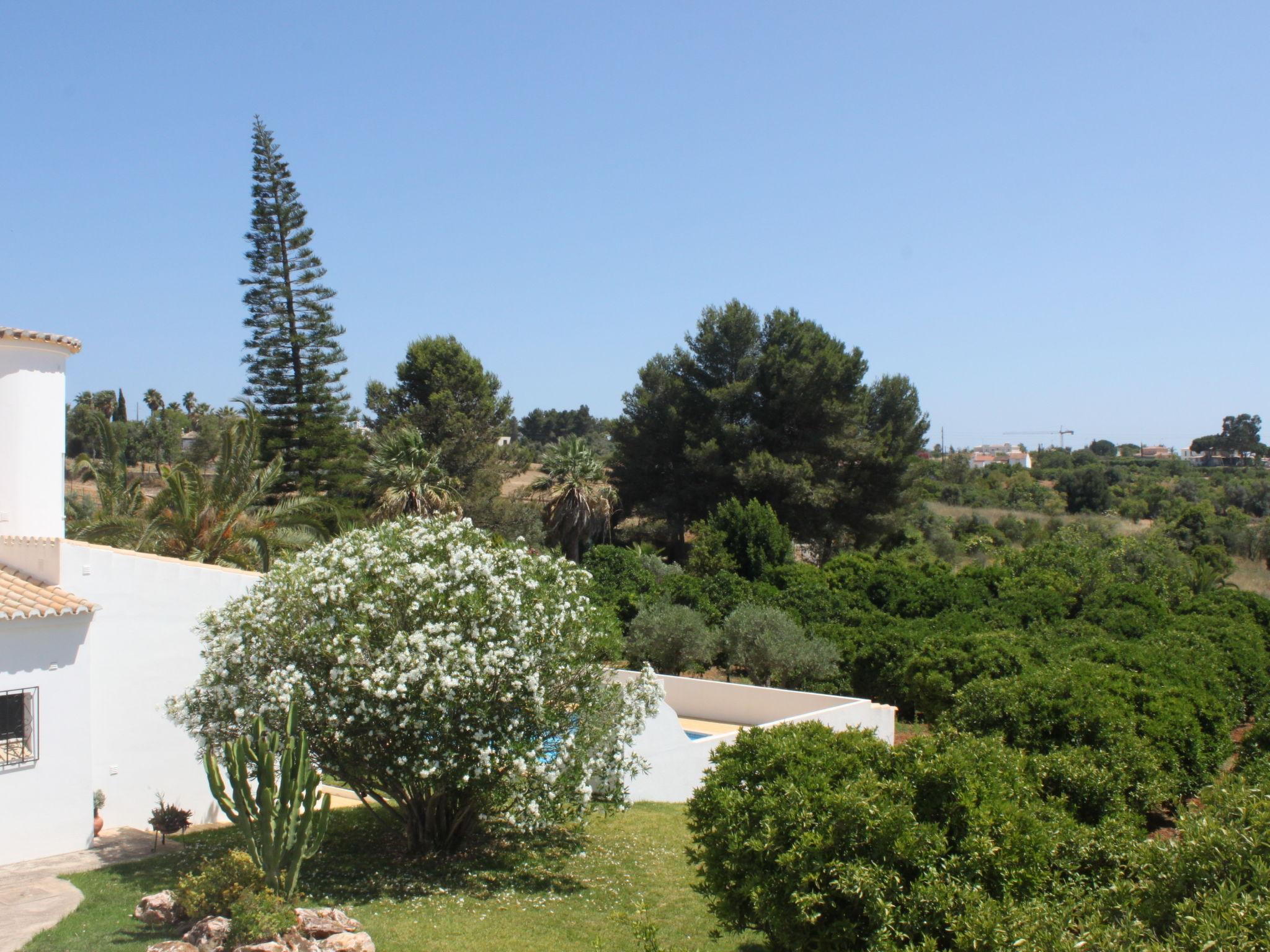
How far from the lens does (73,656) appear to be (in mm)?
9945

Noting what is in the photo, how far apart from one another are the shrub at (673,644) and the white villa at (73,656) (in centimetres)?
730

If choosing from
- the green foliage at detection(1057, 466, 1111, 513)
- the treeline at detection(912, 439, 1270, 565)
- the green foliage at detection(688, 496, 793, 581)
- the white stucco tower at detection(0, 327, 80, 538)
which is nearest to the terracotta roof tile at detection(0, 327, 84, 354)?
the white stucco tower at detection(0, 327, 80, 538)

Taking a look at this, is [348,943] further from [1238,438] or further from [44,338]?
[1238,438]

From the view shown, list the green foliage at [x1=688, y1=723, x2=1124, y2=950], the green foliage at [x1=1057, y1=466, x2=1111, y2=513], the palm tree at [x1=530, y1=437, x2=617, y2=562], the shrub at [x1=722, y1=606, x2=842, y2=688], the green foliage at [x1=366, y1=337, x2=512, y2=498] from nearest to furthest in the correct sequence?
the green foliage at [x1=688, y1=723, x2=1124, y2=950] → the shrub at [x1=722, y1=606, x2=842, y2=688] → the palm tree at [x1=530, y1=437, x2=617, y2=562] → the green foliage at [x1=366, y1=337, x2=512, y2=498] → the green foliage at [x1=1057, y1=466, x2=1111, y2=513]

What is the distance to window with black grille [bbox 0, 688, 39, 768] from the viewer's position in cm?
941

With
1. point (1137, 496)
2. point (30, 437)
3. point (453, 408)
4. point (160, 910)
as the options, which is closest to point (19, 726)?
point (160, 910)

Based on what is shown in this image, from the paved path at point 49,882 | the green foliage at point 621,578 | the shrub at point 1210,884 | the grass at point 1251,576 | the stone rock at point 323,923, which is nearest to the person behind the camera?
the shrub at point 1210,884

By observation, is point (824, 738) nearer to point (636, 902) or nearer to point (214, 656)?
point (636, 902)

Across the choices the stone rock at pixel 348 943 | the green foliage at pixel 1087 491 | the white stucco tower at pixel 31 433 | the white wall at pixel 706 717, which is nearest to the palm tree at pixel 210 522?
the white stucco tower at pixel 31 433

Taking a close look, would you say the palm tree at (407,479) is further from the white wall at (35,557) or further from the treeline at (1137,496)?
the treeline at (1137,496)

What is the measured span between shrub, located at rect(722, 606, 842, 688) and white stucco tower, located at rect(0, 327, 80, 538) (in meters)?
12.4

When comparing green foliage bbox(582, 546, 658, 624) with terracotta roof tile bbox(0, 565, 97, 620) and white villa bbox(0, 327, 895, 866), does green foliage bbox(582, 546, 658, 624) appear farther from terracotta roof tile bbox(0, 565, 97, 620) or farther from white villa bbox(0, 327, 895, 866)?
terracotta roof tile bbox(0, 565, 97, 620)

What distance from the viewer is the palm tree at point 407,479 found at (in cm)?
2630

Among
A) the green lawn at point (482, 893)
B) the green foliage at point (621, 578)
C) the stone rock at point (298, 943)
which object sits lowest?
the green lawn at point (482, 893)
